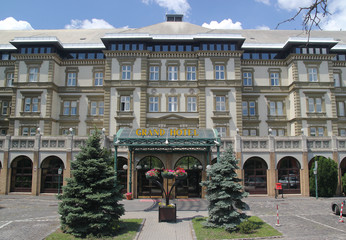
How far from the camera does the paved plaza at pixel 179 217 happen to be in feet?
46.3

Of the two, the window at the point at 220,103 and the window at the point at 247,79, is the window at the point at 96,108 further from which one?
the window at the point at 247,79

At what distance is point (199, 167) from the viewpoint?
2655cm

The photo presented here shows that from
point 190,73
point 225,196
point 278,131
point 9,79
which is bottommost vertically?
point 225,196

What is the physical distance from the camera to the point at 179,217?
1794cm

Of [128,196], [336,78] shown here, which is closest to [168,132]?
[128,196]

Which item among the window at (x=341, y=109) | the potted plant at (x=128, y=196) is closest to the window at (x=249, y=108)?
the window at (x=341, y=109)

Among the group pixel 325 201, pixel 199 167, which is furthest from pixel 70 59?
pixel 325 201

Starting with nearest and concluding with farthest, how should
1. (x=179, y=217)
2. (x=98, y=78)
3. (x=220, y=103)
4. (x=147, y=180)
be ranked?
(x=179, y=217) < (x=147, y=180) < (x=220, y=103) < (x=98, y=78)

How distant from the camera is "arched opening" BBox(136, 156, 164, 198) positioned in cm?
2686

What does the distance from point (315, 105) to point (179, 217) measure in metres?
27.0

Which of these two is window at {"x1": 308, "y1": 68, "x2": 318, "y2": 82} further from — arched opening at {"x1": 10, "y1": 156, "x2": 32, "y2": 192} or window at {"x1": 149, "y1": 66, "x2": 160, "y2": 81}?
arched opening at {"x1": 10, "y1": 156, "x2": 32, "y2": 192}

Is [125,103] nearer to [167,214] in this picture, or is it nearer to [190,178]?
[190,178]

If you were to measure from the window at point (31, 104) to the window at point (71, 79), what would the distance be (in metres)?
4.75

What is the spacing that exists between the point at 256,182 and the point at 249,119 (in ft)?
40.2
